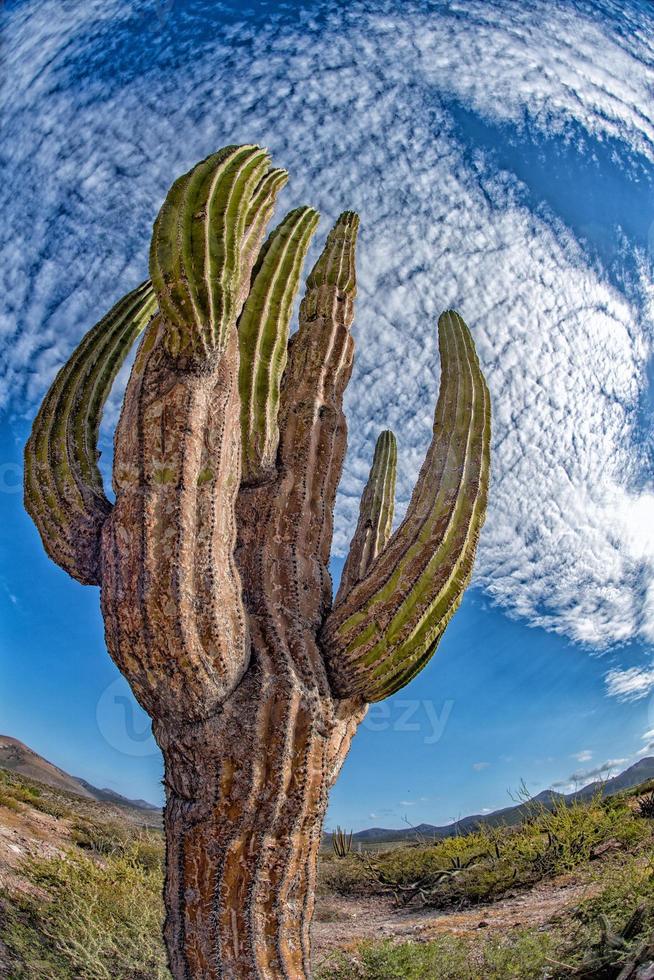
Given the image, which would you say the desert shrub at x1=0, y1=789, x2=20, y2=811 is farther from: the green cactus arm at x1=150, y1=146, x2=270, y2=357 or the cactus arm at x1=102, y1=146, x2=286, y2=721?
the green cactus arm at x1=150, y1=146, x2=270, y2=357

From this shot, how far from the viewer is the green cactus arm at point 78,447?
138 inches

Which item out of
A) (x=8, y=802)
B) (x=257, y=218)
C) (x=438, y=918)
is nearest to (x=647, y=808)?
(x=438, y=918)

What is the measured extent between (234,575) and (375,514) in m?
1.81

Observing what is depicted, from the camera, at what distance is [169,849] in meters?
3.07

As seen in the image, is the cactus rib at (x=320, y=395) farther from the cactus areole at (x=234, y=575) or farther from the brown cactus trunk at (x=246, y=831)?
the brown cactus trunk at (x=246, y=831)

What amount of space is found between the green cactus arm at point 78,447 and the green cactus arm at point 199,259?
1.16 metres

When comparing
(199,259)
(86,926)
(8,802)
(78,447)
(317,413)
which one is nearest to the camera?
(199,259)

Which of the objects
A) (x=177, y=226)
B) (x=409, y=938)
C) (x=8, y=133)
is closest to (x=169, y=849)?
(x=177, y=226)

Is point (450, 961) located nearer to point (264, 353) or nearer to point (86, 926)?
point (86, 926)

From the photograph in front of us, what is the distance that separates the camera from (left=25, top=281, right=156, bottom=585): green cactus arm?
11.5 feet

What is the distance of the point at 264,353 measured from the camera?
375cm

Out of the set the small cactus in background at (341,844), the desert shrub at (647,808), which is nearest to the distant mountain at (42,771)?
the small cactus in background at (341,844)

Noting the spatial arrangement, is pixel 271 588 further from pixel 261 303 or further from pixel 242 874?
pixel 261 303

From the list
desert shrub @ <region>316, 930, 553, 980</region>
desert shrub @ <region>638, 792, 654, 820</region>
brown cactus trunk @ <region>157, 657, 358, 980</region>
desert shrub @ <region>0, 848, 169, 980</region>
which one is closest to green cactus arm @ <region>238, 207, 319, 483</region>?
brown cactus trunk @ <region>157, 657, 358, 980</region>
